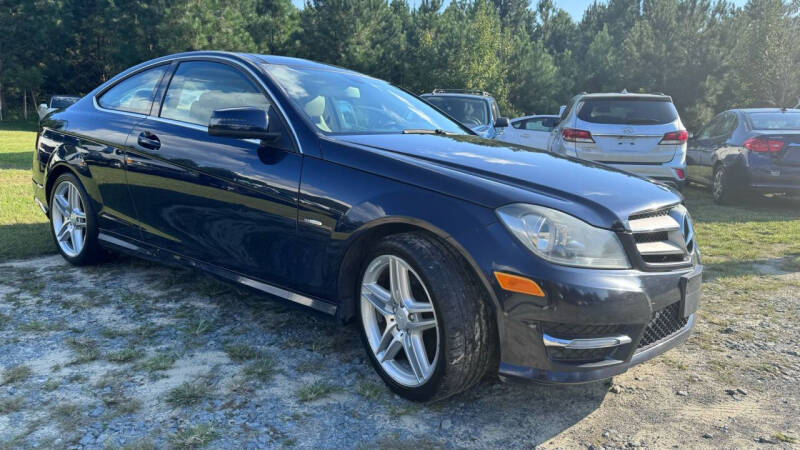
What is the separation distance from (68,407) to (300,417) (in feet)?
3.18

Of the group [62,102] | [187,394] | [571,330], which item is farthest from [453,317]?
[62,102]

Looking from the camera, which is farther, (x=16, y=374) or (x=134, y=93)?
(x=134, y=93)

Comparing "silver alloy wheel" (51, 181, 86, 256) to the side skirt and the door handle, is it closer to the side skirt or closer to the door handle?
the side skirt

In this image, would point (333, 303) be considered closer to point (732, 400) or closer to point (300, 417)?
point (300, 417)

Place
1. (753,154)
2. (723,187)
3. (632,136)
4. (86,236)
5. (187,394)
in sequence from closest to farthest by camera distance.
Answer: (187,394), (86,236), (632,136), (753,154), (723,187)

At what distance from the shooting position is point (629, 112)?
7871 mm

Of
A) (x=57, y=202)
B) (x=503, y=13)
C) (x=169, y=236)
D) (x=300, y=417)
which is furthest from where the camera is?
(x=503, y=13)

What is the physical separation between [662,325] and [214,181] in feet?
7.60

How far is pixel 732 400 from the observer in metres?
2.69

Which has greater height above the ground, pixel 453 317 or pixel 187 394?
pixel 453 317

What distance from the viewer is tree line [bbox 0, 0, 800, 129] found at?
95.2 ft

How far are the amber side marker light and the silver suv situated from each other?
5783 millimetres

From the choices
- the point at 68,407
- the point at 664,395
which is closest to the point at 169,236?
the point at 68,407

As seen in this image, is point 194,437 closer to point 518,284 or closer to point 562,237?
point 518,284
